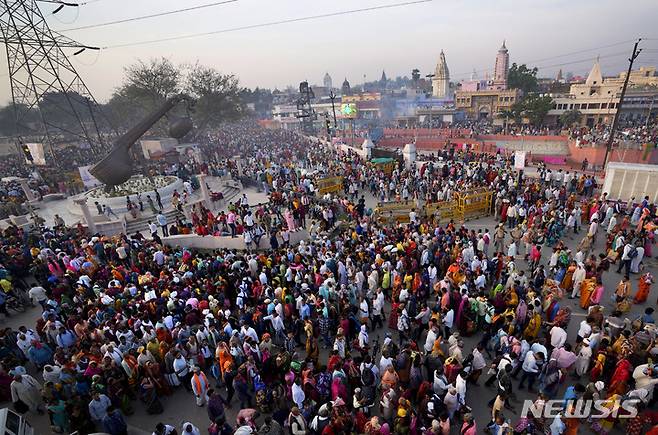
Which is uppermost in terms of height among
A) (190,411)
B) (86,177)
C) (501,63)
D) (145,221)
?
(501,63)

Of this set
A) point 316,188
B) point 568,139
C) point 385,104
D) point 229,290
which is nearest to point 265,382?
point 229,290

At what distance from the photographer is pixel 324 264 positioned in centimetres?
952

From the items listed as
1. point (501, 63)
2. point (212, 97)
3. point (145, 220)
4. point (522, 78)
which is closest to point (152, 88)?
point (212, 97)

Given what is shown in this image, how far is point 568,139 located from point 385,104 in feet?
155

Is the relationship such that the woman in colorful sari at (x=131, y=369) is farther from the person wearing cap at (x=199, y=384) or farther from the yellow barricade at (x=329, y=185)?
the yellow barricade at (x=329, y=185)

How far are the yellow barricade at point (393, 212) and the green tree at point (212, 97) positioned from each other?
37.8 meters

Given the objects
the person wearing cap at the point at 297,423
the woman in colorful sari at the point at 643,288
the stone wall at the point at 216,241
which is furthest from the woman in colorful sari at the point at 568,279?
the stone wall at the point at 216,241

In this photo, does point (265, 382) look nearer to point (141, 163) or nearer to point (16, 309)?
point (16, 309)

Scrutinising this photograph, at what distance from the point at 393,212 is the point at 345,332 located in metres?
8.67

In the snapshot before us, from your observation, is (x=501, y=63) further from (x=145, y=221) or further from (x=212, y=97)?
(x=145, y=221)

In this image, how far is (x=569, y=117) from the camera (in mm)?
43062

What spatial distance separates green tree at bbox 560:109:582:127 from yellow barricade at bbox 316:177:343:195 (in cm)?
3867

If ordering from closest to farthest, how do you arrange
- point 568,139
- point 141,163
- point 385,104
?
1. point 141,163
2. point 568,139
3. point 385,104

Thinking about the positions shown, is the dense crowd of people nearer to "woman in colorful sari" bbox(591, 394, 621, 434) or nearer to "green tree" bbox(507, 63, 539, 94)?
"woman in colorful sari" bbox(591, 394, 621, 434)
